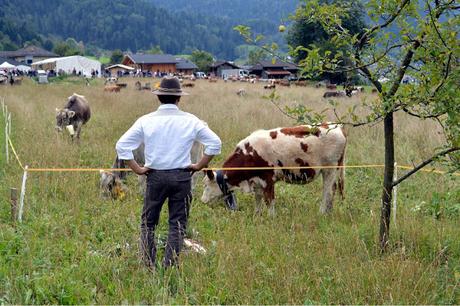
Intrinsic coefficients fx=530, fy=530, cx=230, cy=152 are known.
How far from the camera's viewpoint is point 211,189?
808cm

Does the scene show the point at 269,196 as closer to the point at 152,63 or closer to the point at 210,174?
the point at 210,174

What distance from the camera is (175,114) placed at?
5.27m

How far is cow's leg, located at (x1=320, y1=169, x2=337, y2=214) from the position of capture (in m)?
7.88

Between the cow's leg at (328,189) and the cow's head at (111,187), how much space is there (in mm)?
3100

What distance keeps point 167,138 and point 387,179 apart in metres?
2.25

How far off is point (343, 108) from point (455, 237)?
12156 mm

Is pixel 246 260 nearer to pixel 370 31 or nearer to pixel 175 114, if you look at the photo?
pixel 175 114

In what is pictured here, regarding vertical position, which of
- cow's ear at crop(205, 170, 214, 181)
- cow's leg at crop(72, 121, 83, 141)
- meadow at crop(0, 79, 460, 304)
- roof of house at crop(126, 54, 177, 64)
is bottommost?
meadow at crop(0, 79, 460, 304)

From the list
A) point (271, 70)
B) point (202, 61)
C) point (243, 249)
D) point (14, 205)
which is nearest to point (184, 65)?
point (202, 61)

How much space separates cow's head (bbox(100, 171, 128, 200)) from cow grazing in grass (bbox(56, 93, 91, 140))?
21.1ft

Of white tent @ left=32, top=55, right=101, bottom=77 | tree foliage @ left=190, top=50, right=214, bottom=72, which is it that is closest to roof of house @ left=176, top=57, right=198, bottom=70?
tree foliage @ left=190, top=50, right=214, bottom=72

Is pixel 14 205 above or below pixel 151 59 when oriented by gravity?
below

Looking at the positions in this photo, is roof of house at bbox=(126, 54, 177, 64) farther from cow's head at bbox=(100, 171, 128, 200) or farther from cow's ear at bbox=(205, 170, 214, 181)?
cow's ear at bbox=(205, 170, 214, 181)

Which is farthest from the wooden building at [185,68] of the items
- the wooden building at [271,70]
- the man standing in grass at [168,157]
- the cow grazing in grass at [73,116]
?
the man standing in grass at [168,157]
